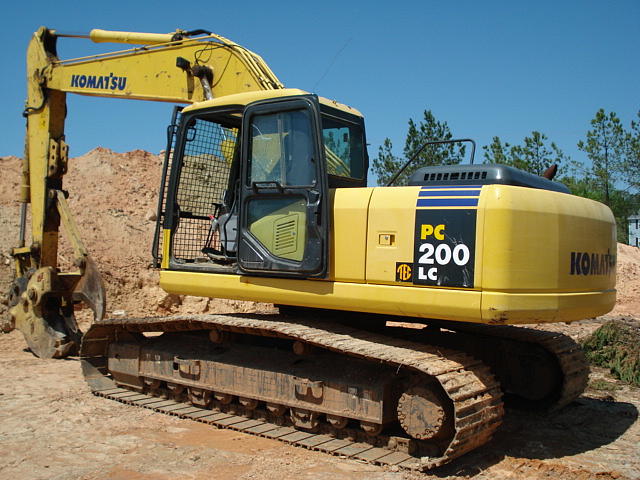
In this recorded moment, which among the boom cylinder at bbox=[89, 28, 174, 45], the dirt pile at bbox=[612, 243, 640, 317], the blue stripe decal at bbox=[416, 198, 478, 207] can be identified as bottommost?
the dirt pile at bbox=[612, 243, 640, 317]

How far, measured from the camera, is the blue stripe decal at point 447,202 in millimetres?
4809

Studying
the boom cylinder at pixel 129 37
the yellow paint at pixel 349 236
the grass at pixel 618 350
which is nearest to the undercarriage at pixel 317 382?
the yellow paint at pixel 349 236

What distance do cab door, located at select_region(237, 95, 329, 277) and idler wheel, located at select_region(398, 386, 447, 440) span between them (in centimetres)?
119

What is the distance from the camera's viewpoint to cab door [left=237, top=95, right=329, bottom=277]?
211 inches

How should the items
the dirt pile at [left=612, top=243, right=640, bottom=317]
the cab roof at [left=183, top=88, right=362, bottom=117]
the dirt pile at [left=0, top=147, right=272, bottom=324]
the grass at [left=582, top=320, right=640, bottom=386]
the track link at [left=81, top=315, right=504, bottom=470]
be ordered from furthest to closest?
the dirt pile at [left=612, top=243, right=640, bottom=317]
the dirt pile at [left=0, top=147, right=272, bottom=324]
the grass at [left=582, top=320, right=640, bottom=386]
the cab roof at [left=183, top=88, right=362, bottom=117]
the track link at [left=81, top=315, right=504, bottom=470]

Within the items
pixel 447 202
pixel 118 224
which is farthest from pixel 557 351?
pixel 118 224

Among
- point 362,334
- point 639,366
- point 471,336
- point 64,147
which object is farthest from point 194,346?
point 639,366

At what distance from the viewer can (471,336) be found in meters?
6.64

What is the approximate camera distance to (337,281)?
17.4 ft

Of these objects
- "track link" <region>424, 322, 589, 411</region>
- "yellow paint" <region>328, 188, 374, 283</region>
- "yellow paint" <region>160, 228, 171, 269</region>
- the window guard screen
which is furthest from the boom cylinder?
"track link" <region>424, 322, 589, 411</region>

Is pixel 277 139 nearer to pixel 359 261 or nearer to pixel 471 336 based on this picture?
pixel 359 261

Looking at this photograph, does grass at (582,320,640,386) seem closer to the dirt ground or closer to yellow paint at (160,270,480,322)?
the dirt ground

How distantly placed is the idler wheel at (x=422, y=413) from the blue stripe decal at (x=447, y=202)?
1.38 metres

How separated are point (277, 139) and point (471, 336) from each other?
9.17 feet
